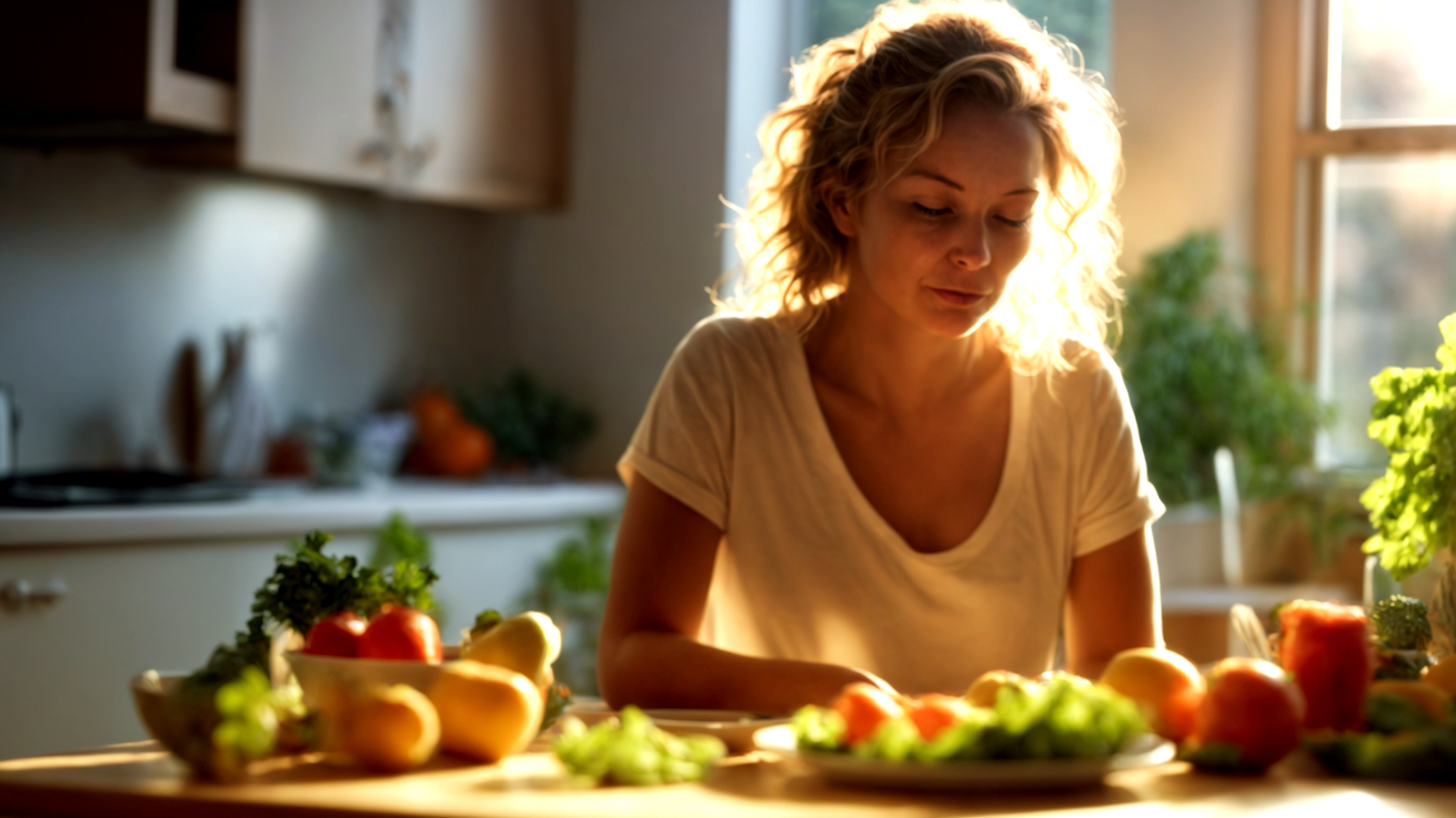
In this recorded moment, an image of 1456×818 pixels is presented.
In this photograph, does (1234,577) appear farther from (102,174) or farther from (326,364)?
(102,174)

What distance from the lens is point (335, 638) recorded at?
93 centimetres

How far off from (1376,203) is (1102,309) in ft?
6.46

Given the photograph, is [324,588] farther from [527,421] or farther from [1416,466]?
[527,421]

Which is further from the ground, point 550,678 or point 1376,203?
point 1376,203

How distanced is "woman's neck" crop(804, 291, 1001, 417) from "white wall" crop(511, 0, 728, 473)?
1.99 metres

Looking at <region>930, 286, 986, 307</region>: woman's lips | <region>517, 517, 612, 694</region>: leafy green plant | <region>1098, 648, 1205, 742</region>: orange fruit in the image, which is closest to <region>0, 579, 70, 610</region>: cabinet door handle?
<region>517, 517, 612, 694</region>: leafy green plant

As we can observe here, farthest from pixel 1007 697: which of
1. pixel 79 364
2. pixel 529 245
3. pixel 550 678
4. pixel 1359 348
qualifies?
pixel 529 245

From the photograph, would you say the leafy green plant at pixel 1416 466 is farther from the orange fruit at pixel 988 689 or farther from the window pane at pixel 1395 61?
the window pane at pixel 1395 61

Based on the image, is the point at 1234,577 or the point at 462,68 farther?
the point at 462,68

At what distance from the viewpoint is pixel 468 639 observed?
99cm

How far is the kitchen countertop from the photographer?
2.18 meters

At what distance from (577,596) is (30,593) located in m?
1.20

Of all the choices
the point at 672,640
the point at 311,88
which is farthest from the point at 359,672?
the point at 311,88

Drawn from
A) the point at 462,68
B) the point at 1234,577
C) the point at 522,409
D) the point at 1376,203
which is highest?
the point at 462,68
